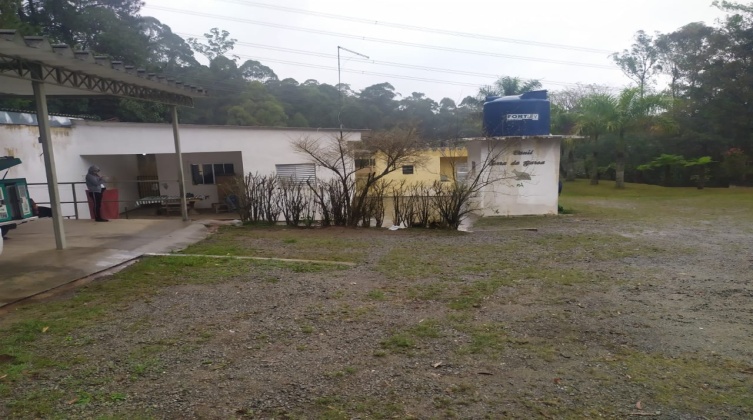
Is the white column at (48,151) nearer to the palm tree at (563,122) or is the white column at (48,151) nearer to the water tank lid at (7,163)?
the water tank lid at (7,163)

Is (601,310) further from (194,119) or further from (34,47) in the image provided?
(194,119)

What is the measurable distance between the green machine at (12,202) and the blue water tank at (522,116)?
12.6 meters

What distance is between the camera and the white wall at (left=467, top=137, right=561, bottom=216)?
1562 cm

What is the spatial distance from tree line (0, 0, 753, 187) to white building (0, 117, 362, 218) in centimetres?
404

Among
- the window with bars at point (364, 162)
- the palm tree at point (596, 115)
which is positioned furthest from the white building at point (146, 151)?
the palm tree at point (596, 115)

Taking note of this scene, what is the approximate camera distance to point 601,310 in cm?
541

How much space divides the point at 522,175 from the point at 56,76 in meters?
13.0

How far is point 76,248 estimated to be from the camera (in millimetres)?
8211

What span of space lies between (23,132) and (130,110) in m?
13.8

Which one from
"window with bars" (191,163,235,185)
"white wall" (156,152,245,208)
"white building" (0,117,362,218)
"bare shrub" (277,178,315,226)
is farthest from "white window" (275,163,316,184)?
"bare shrub" (277,178,315,226)

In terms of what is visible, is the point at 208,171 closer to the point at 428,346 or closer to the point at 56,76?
the point at 56,76

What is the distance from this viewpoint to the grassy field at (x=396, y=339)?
3.28 m

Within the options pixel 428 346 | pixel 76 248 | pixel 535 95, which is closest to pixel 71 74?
pixel 76 248

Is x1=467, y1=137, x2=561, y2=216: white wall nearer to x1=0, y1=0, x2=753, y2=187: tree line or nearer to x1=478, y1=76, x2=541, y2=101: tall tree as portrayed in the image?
x1=0, y1=0, x2=753, y2=187: tree line
